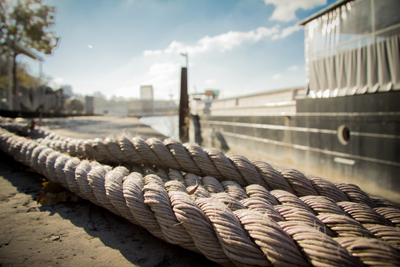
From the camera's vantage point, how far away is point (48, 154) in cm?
170

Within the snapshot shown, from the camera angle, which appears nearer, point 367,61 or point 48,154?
point 48,154

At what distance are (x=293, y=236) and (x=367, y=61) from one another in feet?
16.2

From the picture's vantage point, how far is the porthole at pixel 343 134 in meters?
4.42

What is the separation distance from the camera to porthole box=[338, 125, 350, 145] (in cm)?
442

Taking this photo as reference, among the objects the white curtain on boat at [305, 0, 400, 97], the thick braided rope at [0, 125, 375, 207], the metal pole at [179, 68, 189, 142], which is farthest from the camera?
the metal pole at [179, 68, 189, 142]

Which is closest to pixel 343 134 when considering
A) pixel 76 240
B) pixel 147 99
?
pixel 76 240

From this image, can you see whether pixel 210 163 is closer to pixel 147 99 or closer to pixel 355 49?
pixel 355 49

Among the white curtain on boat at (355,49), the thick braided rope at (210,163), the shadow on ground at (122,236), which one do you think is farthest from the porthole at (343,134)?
the shadow on ground at (122,236)

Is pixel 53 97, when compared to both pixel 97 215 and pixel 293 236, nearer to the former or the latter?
pixel 97 215

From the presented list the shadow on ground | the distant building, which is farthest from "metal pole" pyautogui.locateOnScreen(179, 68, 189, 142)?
the distant building

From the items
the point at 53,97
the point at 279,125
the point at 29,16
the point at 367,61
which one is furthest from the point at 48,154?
the point at 29,16

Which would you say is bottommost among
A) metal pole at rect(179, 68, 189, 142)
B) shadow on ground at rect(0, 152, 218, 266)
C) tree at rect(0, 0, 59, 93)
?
shadow on ground at rect(0, 152, 218, 266)

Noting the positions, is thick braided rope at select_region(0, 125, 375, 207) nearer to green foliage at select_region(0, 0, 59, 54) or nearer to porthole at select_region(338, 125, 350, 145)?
porthole at select_region(338, 125, 350, 145)

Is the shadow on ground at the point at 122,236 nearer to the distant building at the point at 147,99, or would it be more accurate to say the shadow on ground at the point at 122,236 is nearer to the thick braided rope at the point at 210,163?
the thick braided rope at the point at 210,163
